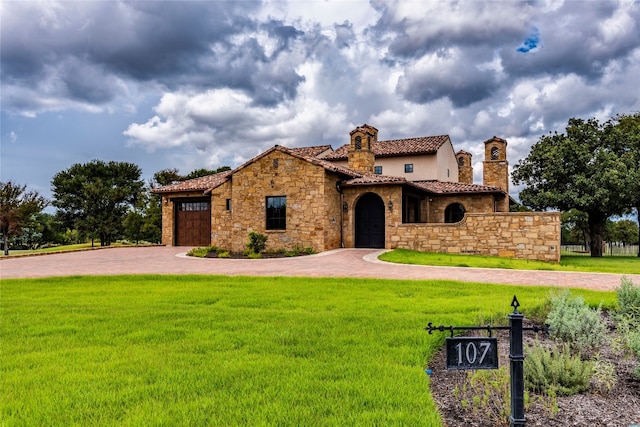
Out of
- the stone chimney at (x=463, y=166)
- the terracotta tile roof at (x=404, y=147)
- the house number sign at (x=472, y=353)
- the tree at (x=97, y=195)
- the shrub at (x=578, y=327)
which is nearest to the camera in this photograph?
the house number sign at (x=472, y=353)

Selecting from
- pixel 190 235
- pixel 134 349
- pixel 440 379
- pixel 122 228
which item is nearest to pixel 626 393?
pixel 440 379

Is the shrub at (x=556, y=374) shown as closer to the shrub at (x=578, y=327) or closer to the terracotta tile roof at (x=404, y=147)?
the shrub at (x=578, y=327)

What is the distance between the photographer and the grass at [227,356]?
349cm

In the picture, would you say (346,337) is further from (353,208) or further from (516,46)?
(353,208)

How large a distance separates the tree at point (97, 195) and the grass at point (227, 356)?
39664mm

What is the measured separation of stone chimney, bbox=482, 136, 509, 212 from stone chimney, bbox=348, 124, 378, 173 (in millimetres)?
8438

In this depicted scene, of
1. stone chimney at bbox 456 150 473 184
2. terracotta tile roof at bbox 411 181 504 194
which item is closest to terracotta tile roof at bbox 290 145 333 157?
terracotta tile roof at bbox 411 181 504 194

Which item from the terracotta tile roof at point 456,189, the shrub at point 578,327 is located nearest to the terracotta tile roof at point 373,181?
the terracotta tile roof at point 456,189

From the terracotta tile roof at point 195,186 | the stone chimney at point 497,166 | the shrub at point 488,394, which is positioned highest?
the stone chimney at point 497,166

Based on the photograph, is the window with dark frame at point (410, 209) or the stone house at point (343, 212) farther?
the window with dark frame at point (410, 209)

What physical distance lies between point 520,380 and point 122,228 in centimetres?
4754

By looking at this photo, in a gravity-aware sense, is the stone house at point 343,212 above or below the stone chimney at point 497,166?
below

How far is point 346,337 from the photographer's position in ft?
18.0

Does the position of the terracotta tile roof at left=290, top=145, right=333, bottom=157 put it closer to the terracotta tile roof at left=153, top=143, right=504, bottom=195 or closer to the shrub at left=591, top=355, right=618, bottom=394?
the terracotta tile roof at left=153, top=143, right=504, bottom=195
